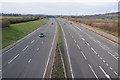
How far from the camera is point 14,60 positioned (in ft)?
64.2

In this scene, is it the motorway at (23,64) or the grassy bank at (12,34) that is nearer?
the motorway at (23,64)

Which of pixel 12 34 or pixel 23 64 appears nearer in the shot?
pixel 23 64

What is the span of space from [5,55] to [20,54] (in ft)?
7.38

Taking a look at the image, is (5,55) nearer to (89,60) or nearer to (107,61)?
(89,60)

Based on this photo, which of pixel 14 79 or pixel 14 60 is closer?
pixel 14 79

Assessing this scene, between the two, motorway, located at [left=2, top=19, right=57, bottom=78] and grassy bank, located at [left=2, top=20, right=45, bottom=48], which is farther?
grassy bank, located at [left=2, top=20, right=45, bottom=48]

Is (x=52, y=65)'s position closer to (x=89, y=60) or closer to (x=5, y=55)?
(x=89, y=60)

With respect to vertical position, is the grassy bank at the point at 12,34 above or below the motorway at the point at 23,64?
above

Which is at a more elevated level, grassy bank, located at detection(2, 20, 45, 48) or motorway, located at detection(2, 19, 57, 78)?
grassy bank, located at detection(2, 20, 45, 48)

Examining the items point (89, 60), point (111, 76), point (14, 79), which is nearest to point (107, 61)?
point (89, 60)

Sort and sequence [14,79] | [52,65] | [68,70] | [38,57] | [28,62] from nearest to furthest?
[14,79] → [68,70] → [52,65] → [28,62] → [38,57]

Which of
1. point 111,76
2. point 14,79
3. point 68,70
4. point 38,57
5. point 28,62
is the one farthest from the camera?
point 38,57

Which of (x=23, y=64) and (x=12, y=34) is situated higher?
(x=12, y=34)

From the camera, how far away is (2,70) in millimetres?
16266
